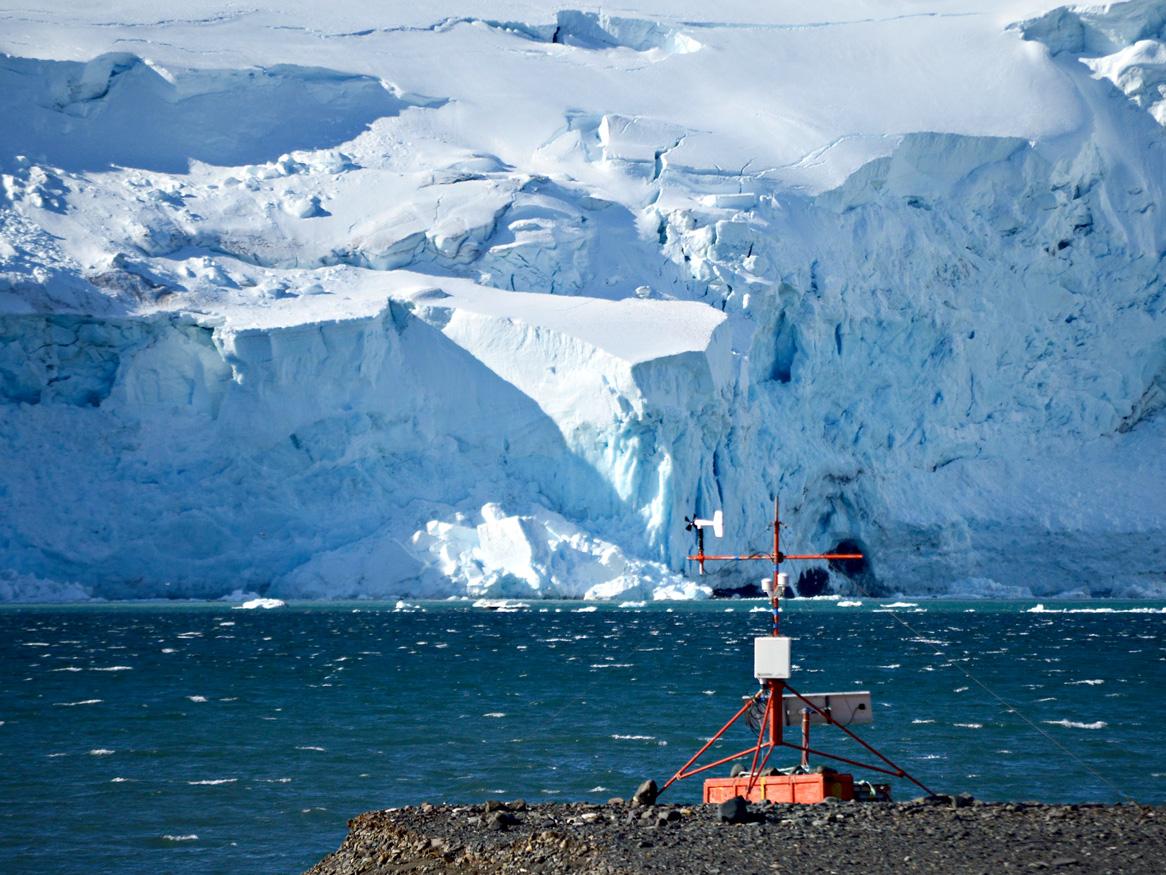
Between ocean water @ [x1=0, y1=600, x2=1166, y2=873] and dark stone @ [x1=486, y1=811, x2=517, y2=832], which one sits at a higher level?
dark stone @ [x1=486, y1=811, x2=517, y2=832]

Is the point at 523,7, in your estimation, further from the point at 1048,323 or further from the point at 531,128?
the point at 1048,323

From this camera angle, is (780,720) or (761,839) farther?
(780,720)

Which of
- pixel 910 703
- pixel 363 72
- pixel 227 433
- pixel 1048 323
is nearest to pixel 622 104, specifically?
pixel 363 72

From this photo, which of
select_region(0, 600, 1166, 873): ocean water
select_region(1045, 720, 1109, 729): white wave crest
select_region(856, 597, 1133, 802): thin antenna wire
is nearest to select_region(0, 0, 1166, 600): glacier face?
select_region(0, 600, 1166, 873): ocean water

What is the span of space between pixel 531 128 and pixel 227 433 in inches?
705

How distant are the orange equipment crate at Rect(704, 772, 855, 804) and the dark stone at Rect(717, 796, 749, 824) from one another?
0.77m

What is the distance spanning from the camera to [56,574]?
36.6 m

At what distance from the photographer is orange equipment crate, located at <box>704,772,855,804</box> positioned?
10328 millimetres

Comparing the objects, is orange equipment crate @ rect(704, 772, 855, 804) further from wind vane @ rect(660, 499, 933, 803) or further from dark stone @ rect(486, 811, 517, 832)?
dark stone @ rect(486, 811, 517, 832)

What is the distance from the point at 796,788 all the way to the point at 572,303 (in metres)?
31.1

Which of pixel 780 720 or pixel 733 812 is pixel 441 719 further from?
pixel 733 812

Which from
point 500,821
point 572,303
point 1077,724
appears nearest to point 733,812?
point 500,821

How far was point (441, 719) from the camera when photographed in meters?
18.6

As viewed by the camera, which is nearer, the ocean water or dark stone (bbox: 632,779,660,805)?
dark stone (bbox: 632,779,660,805)
